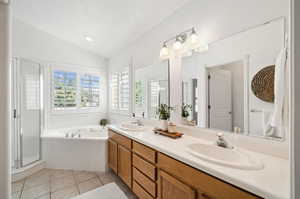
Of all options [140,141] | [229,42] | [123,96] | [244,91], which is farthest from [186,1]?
[123,96]

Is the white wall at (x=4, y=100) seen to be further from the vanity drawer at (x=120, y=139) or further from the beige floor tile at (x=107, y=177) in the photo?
the beige floor tile at (x=107, y=177)

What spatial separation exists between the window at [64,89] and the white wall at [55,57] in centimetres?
15

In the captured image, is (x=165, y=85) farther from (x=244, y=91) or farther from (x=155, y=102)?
(x=244, y=91)

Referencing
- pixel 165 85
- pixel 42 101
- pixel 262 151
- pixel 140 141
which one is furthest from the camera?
pixel 42 101

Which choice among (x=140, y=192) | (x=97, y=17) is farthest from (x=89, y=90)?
(x=140, y=192)

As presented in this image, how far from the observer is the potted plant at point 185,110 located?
6.39 ft

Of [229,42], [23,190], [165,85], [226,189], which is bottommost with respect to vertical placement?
[23,190]

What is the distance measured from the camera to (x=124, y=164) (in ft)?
6.94

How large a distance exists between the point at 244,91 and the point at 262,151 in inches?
20.9

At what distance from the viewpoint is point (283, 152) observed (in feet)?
3.65

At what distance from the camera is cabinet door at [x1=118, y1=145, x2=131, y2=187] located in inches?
78.3

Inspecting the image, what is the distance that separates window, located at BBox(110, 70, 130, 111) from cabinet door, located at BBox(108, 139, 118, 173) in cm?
104

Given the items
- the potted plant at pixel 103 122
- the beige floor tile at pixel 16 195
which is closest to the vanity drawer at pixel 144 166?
the beige floor tile at pixel 16 195

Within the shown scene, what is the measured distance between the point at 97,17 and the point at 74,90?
2.04m
